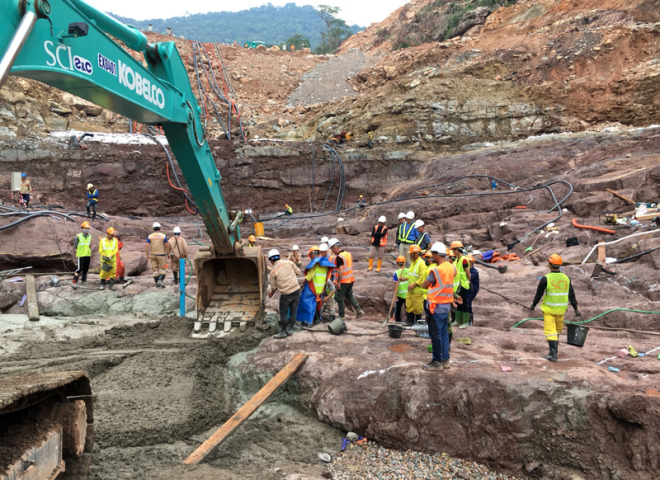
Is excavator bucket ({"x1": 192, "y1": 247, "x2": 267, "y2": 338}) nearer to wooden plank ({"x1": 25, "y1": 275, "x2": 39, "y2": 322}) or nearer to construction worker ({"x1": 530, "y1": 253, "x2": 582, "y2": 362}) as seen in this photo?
wooden plank ({"x1": 25, "y1": 275, "x2": 39, "y2": 322})

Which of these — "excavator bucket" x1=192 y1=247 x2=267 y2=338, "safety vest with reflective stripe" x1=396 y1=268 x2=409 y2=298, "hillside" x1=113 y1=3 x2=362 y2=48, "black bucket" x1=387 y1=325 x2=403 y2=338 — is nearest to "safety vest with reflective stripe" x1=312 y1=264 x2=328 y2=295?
"excavator bucket" x1=192 y1=247 x2=267 y2=338

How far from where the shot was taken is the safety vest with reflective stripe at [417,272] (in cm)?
692

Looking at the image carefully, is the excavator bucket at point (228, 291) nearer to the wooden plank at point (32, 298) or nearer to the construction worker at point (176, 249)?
the construction worker at point (176, 249)

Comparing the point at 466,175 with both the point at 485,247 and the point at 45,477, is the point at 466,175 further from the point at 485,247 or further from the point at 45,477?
the point at 45,477

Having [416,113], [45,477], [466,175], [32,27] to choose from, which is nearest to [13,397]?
[45,477]

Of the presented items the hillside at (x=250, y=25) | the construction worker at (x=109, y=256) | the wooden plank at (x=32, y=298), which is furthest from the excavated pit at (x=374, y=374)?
the hillside at (x=250, y=25)

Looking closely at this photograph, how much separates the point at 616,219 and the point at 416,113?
1434 centimetres

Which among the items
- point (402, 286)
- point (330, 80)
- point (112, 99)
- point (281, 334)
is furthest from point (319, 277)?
point (330, 80)

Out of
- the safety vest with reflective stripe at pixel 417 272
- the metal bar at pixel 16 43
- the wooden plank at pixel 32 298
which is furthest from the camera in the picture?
the wooden plank at pixel 32 298

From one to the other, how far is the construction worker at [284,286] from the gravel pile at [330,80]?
89.3 feet

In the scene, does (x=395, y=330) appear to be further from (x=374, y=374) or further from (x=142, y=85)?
(x=142, y=85)

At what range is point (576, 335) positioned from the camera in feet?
19.4

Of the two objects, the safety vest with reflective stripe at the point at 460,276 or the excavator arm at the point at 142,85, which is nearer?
the excavator arm at the point at 142,85

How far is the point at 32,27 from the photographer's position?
3.02 m
